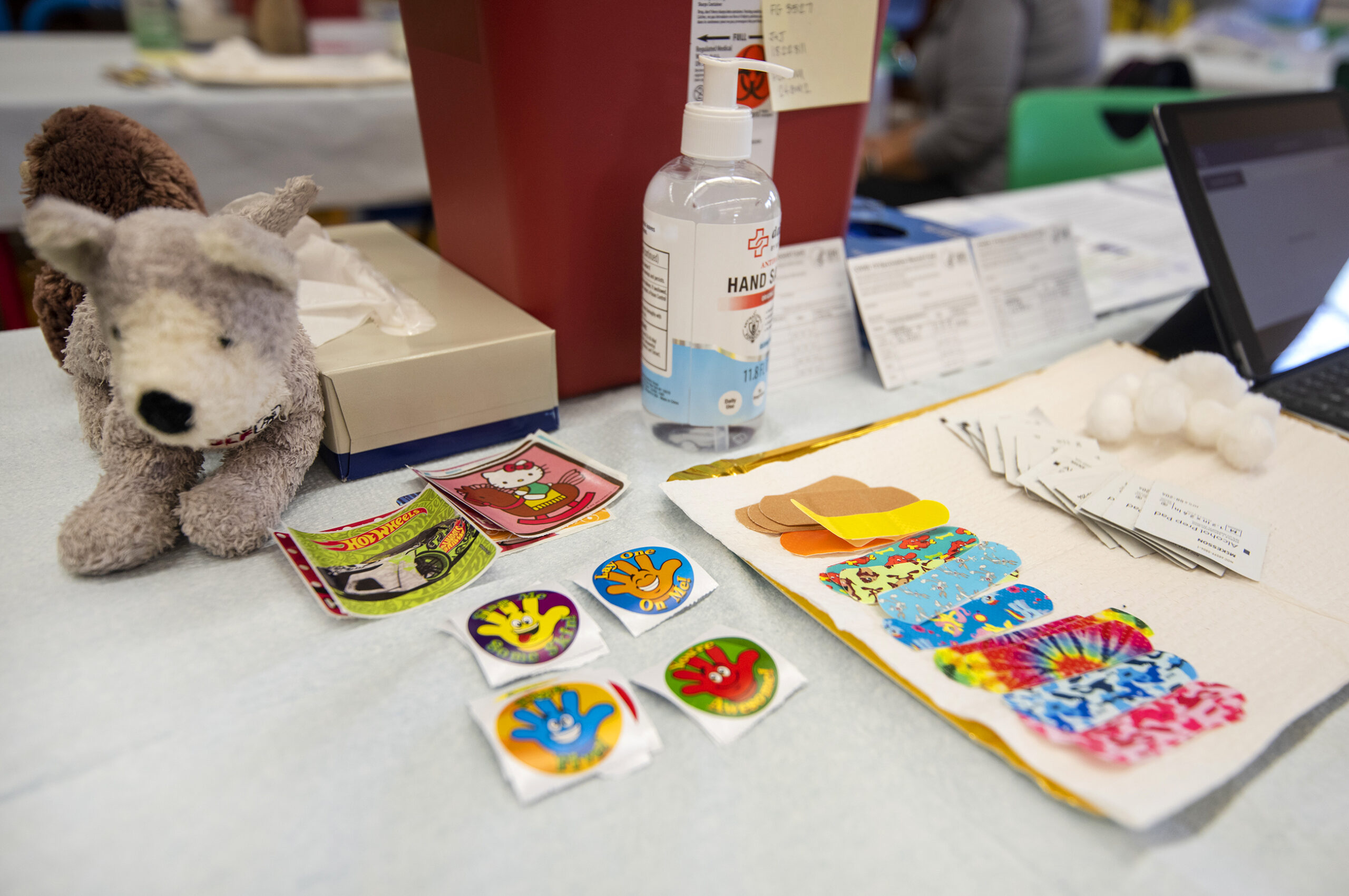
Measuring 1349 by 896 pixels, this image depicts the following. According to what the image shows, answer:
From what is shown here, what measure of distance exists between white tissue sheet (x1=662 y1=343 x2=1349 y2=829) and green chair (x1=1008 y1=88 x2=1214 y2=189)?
97cm

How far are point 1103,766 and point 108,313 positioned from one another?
52cm

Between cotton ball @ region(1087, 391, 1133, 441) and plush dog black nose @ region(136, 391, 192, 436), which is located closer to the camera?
plush dog black nose @ region(136, 391, 192, 436)

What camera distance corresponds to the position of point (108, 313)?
38 cm

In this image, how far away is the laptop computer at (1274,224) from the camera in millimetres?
654

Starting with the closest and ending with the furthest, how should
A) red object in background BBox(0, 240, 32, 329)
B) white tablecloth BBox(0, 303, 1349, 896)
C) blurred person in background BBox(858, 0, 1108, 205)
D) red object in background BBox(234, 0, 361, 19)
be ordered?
white tablecloth BBox(0, 303, 1349, 896) < red object in background BBox(0, 240, 32, 329) < blurred person in background BBox(858, 0, 1108, 205) < red object in background BBox(234, 0, 361, 19)

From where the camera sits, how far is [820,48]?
642 mm

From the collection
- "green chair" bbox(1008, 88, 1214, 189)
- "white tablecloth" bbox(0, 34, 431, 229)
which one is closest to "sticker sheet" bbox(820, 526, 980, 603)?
"white tablecloth" bbox(0, 34, 431, 229)

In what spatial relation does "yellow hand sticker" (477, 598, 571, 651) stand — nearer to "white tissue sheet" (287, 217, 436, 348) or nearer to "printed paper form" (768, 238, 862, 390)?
"white tissue sheet" (287, 217, 436, 348)

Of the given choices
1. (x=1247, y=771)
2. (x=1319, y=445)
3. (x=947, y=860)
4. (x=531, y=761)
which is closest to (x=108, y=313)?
(x=531, y=761)

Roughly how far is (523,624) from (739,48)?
467 millimetres

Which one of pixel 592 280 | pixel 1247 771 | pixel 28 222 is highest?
pixel 28 222

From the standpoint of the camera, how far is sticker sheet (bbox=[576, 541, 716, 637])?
44 cm

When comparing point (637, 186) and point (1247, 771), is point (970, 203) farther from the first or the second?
point (1247, 771)

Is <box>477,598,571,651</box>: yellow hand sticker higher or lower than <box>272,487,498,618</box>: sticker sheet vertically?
lower
